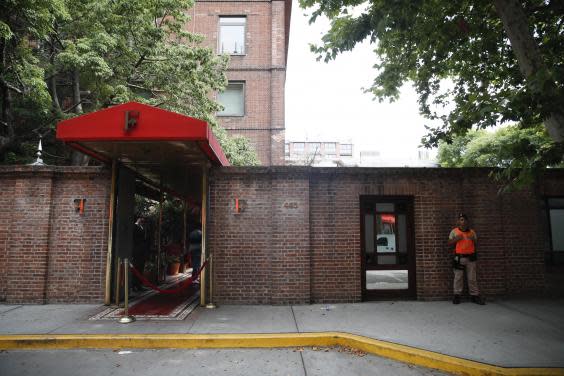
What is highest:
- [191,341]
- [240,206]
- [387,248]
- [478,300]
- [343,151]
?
[343,151]

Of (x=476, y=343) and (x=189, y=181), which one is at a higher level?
(x=189, y=181)

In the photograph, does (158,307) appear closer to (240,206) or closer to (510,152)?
(240,206)

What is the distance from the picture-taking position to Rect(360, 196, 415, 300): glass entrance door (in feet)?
28.1

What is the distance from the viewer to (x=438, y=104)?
34.1 ft

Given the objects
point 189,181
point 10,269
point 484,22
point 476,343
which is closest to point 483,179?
point 484,22

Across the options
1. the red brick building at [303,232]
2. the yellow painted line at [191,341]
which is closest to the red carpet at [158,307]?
the red brick building at [303,232]

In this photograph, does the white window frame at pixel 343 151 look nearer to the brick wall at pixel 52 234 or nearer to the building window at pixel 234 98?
the building window at pixel 234 98

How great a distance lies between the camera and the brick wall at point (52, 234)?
795 centimetres

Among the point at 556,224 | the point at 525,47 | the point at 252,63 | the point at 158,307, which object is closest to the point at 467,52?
the point at 525,47

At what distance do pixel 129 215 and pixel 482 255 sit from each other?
8.55 meters

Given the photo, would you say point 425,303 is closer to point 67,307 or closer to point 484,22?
point 484,22

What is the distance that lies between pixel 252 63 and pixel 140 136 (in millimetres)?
15883

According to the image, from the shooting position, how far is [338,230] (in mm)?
8406

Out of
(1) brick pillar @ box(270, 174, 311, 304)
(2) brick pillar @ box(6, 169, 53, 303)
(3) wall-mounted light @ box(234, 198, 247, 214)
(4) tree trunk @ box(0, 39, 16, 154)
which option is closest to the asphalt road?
(1) brick pillar @ box(270, 174, 311, 304)
